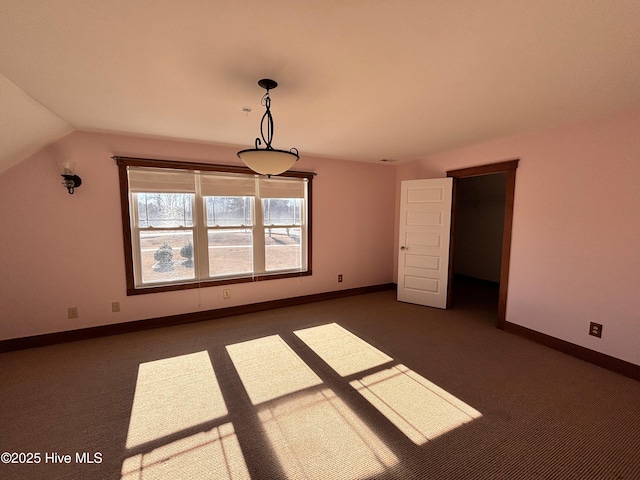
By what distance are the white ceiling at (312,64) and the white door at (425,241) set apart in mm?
1440

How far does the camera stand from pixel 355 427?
1.89 meters

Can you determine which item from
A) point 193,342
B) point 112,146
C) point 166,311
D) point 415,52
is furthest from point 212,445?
point 112,146

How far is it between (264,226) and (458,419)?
3151mm

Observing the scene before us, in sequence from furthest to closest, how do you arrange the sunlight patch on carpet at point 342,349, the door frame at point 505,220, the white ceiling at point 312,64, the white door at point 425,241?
Result: the white door at point 425,241 < the door frame at point 505,220 < the sunlight patch on carpet at point 342,349 < the white ceiling at point 312,64

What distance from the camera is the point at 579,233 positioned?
110 inches

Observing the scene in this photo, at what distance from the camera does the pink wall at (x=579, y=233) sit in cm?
250

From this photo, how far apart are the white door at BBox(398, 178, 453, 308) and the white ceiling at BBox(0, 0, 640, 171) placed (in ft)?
4.73

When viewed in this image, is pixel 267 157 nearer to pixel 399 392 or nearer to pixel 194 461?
pixel 194 461

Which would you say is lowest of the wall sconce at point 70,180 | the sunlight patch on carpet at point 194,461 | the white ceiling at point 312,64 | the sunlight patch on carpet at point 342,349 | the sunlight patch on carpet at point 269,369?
the sunlight patch on carpet at point 194,461

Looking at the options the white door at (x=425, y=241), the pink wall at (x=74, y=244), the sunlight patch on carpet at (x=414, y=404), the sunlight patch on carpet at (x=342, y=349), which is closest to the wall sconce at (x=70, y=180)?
the pink wall at (x=74, y=244)

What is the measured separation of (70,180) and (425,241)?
4.59 m

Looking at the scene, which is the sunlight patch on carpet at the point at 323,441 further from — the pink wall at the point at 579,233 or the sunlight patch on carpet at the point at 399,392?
the pink wall at the point at 579,233

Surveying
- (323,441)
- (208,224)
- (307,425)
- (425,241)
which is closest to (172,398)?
(307,425)

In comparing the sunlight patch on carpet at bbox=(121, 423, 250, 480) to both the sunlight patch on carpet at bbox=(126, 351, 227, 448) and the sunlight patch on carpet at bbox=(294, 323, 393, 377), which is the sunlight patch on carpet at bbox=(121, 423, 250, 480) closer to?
the sunlight patch on carpet at bbox=(126, 351, 227, 448)
